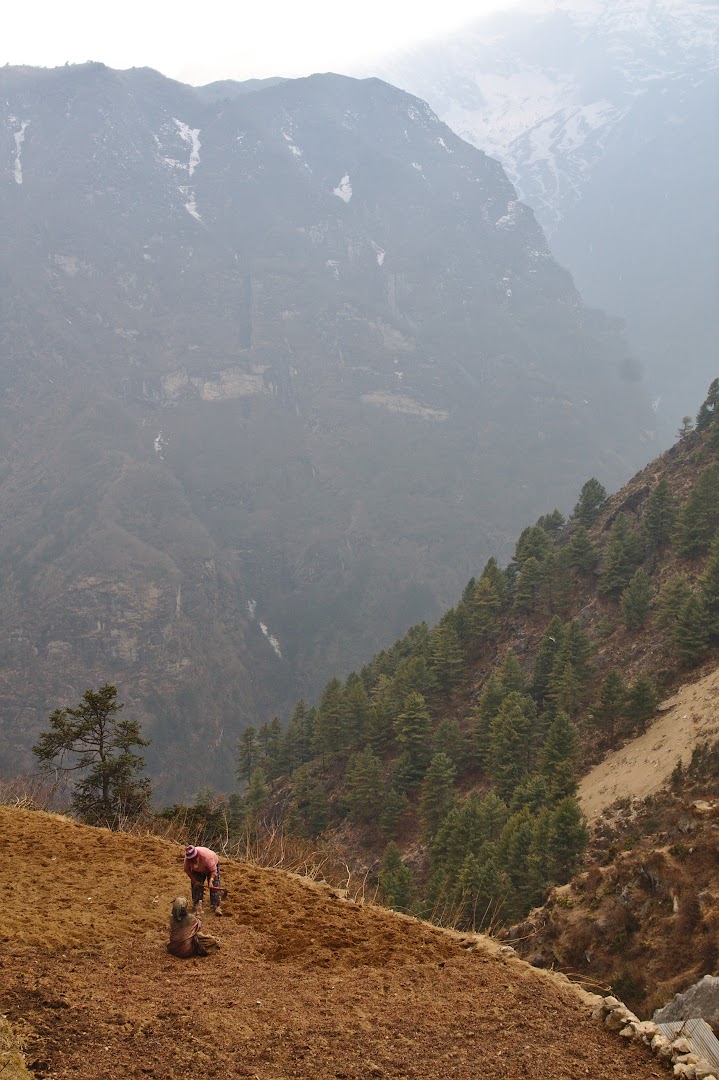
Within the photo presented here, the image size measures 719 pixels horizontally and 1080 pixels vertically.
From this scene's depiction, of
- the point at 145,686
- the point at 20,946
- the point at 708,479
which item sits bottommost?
the point at 145,686

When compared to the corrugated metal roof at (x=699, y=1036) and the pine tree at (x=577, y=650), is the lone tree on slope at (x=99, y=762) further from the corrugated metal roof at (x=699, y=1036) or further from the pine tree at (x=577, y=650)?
the pine tree at (x=577, y=650)

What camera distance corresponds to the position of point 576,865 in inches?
1355

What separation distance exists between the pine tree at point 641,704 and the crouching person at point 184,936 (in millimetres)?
46667

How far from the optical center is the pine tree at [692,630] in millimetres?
54844

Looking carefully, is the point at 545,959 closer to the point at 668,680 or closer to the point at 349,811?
the point at 668,680

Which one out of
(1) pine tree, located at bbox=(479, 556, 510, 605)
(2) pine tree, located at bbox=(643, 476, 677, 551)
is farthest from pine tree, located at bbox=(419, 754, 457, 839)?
(2) pine tree, located at bbox=(643, 476, 677, 551)

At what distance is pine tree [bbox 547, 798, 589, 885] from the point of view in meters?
34.8

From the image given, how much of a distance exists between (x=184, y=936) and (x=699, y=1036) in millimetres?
7765

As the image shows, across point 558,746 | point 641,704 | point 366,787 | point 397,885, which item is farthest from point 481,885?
point 366,787

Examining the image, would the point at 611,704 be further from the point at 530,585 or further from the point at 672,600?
the point at 530,585

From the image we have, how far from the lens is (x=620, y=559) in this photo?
233 ft

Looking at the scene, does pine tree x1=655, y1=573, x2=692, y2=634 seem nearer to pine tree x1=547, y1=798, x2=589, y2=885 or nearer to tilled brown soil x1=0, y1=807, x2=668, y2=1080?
pine tree x1=547, y1=798, x2=589, y2=885

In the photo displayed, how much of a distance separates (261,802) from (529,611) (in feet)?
112

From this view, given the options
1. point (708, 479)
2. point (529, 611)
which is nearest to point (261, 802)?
point (529, 611)
